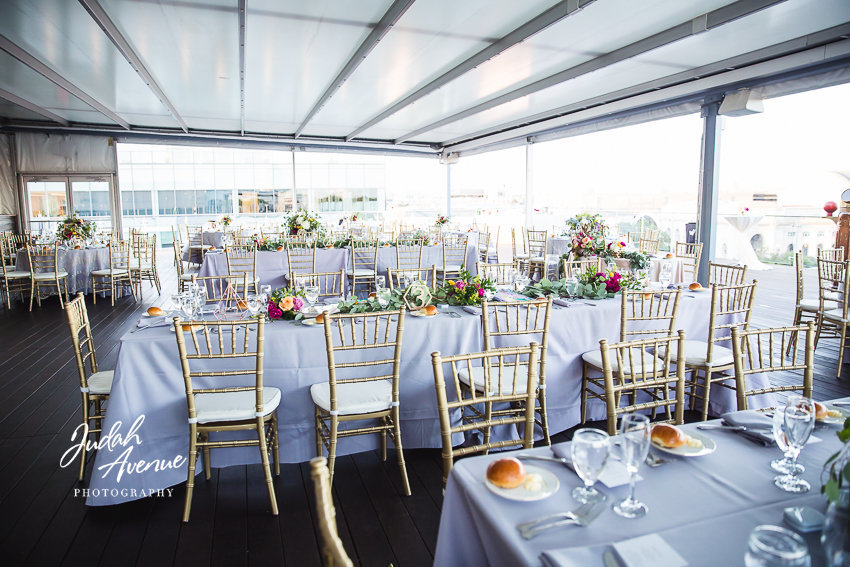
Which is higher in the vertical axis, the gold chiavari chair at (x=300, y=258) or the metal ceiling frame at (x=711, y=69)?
the metal ceiling frame at (x=711, y=69)

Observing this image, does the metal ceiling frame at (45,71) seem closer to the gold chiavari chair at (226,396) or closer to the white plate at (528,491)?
the gold chiavari chair at (226,396)

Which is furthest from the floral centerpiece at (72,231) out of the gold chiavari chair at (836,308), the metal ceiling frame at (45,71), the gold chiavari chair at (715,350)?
the gold chiavari chair at (836,308)

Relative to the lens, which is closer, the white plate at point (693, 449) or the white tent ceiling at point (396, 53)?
the white plate at point (693, 449)

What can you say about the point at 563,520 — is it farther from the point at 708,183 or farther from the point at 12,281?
the point at 12,281

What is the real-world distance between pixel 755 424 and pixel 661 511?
0.65 metres

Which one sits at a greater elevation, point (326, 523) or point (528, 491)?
point (326, 523)

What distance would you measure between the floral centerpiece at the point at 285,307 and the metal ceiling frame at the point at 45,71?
5.37 metres

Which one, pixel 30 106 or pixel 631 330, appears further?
pixel 30 106

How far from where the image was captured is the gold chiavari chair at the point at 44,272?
7.32 m

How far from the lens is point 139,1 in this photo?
15.2 ft

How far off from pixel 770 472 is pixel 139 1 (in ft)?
18.7

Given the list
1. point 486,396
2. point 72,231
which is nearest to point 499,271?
point 486,396

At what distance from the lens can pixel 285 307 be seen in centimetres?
310

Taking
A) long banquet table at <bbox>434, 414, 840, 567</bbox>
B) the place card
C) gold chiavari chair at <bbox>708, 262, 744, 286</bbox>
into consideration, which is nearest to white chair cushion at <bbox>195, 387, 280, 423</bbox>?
long banquet table at <bbox>434, 414, 840, 567</bbox>
